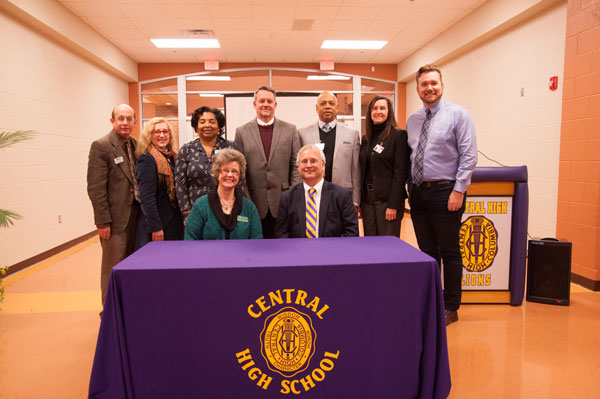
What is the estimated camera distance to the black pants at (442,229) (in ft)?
8.66

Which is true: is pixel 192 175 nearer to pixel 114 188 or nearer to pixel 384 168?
pixel 114 188

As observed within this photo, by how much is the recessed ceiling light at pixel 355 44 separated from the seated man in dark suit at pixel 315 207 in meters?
5.98

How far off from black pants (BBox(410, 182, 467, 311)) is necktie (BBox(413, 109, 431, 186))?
88 millimetres

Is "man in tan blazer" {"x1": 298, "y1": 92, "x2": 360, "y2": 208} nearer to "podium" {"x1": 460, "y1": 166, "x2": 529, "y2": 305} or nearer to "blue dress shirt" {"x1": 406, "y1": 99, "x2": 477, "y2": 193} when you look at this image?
"blue dress shirt" {"x1": 406, "y1": 99, "x2": 477, "y2": 193}

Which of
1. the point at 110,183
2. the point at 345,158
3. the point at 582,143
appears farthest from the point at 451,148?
the point at 110,183

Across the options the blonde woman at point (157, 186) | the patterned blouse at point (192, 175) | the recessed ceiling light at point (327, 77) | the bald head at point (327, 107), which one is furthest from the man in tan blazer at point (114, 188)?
the recessed ceiling light at point (327, 77)

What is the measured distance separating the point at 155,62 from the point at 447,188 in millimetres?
8230

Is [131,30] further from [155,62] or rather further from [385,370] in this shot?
[385,370]

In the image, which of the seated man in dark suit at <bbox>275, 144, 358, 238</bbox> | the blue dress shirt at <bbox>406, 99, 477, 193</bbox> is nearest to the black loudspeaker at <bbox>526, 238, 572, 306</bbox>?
the blue dress shirt at <bbox>406, 99, 477, 193</bbox>

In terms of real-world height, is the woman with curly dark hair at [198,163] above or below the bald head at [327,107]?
below

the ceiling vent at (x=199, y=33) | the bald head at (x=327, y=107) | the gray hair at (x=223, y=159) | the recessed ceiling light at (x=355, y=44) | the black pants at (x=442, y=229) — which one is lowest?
the black pants at (x=442, y=229)

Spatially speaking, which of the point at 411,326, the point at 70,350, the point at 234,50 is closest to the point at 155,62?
the point at 234,50

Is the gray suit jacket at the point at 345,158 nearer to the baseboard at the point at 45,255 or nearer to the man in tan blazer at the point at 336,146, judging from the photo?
the man in tan blazer at the point at 336,146

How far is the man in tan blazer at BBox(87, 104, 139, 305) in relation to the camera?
2.80 metres
